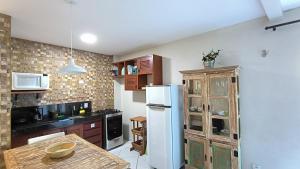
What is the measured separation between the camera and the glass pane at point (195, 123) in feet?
8.42

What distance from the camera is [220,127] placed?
237cm

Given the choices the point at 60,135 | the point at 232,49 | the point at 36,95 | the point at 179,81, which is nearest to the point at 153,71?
the point at 179,81

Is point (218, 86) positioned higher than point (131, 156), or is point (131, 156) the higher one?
point (218, 86)

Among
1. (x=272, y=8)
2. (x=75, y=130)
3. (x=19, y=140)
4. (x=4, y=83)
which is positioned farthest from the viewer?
(x=75, y=130)

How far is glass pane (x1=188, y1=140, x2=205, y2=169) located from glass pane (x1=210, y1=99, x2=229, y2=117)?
56cm

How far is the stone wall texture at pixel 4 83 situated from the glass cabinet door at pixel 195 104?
2489 mm

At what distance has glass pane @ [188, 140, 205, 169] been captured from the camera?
250 centimetres

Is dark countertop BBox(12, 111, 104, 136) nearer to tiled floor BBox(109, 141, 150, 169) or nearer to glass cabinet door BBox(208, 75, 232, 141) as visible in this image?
tiled floor BBox(109, 141, 150, 169)

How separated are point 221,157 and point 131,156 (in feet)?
6.15

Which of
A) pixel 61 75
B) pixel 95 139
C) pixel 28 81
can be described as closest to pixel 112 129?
pixel 95 139

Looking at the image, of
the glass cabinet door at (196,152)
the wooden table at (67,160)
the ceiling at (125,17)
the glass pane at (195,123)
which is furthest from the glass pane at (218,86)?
the wooden table at (67,160)

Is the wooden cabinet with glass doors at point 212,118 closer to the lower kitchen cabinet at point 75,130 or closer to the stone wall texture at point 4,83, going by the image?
the lower kitchen cabinet at point 75,130

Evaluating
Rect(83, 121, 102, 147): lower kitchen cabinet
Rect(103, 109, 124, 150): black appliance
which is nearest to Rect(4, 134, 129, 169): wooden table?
Rect(83, 121, 102, 147): lower kitchen cabinet

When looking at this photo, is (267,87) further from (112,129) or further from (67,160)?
(112,129)
